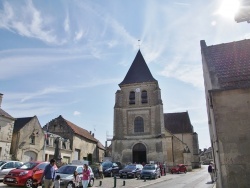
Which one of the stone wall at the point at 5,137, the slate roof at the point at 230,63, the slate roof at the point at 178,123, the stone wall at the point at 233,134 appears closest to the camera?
the stone wall at the point at 233,134

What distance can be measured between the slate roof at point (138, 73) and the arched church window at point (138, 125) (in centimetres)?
611

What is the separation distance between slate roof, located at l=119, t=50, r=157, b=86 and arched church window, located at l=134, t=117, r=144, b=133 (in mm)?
6112

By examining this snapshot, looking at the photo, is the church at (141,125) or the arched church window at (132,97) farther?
the arched church window at (132,97)

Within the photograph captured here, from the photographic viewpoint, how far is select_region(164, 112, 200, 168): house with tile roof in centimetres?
4714

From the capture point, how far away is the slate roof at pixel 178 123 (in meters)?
48.4

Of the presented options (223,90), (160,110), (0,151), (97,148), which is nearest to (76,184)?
(223,90)

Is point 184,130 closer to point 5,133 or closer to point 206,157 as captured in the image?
point 5,133

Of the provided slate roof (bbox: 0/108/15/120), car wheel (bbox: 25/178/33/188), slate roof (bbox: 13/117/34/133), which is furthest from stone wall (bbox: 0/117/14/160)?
car wheel (bbox: 25/178/33/188)

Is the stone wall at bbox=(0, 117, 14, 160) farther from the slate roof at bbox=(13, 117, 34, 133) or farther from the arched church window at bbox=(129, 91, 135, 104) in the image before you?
the arched church window at bbox=(129, 91, 135, 104)

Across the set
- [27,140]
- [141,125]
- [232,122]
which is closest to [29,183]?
[232,122]

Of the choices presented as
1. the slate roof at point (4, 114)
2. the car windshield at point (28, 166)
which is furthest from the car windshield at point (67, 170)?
the slate roof at point (4, 114)

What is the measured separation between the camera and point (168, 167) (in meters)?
32.5

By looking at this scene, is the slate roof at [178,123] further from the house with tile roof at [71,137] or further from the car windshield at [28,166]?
the car windshield at [28,166]

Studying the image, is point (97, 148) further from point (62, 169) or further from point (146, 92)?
point (62, 169)
